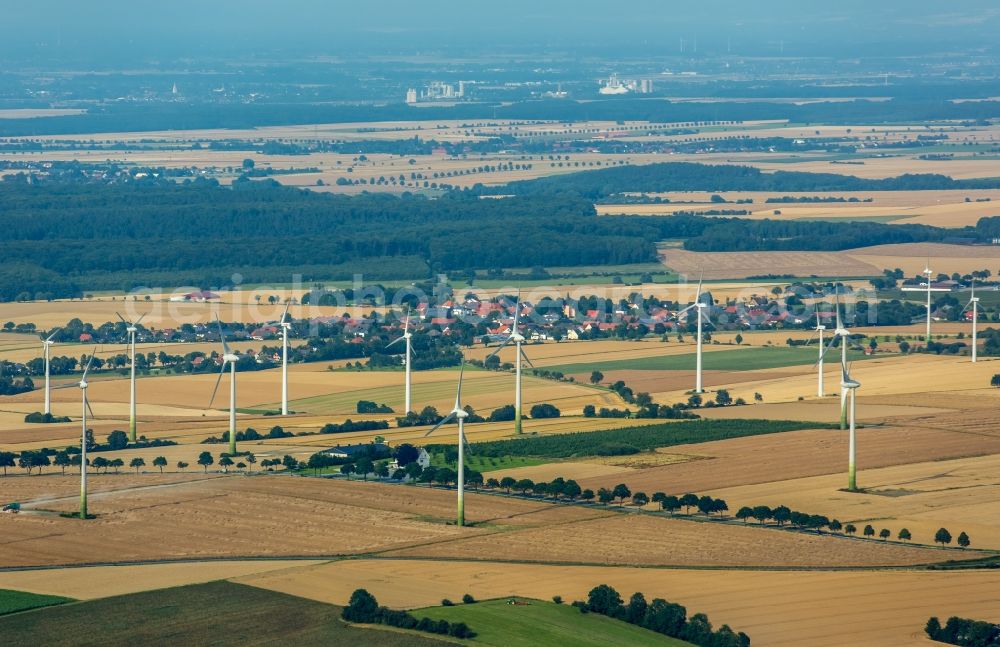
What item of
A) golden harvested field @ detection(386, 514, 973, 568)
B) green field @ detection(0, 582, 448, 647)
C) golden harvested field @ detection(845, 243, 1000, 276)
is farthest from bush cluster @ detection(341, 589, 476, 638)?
golden harvested field @ detection(845, 243, 1000, 276)

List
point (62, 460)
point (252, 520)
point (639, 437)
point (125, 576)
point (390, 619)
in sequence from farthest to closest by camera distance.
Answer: point (639, 437)
point (62, 460)
point (252, 520)
point (125, 576)
point (390, 619)

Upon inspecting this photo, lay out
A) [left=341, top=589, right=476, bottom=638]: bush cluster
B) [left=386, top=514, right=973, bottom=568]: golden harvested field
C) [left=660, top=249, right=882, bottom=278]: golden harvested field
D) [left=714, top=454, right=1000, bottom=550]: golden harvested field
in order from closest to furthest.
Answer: [left=341, top=589, right=476, bottom=638]: bush cluster < [left=386, top=514, right=973, bottom=568]: golden harvested field < [left=714, top=454, right=1000, bottom=550]: golden harvested field < [left=660, top=249, right=882, bottom=278]: golden harvested field

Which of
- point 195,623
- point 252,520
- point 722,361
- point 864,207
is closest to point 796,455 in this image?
point 252,520

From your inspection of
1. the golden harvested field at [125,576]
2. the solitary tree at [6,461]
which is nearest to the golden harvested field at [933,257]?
the solitary tree at [6,461]

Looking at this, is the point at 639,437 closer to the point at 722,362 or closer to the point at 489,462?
the point at 489,462

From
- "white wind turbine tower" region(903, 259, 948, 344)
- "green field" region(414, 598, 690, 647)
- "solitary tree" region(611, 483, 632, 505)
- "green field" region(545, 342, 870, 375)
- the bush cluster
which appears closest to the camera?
"green field" region(414, 598, 690, 647)

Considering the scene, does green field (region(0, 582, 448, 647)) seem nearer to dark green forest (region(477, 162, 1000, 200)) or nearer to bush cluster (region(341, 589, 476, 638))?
bush cluster (region(341, 589, 476, 638))
